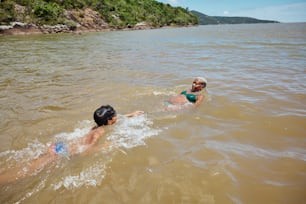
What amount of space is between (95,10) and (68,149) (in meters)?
62.5

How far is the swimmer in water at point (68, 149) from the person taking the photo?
A: 330 cm

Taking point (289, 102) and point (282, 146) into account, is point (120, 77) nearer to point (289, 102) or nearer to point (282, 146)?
point (289, 102)

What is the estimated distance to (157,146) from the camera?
12.8 feet

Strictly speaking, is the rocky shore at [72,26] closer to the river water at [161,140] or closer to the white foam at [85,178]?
the river water at [161,140]

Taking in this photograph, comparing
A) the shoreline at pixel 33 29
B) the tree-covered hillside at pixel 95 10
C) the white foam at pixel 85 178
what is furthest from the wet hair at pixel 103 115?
the tree-covered hillside at pixel 95 10

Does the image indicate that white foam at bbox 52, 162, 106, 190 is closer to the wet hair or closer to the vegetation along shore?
the wet hair

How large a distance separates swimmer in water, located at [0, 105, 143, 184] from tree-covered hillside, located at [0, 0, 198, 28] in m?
39.2

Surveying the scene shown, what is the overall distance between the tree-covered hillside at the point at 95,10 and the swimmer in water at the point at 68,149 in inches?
1543

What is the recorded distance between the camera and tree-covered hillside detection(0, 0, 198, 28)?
39.0 m

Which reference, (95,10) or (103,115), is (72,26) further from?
(103,115)

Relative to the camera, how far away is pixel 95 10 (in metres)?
59.8

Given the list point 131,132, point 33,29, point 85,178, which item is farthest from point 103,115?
point 33,29

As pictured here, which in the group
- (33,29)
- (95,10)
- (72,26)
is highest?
(95,10)

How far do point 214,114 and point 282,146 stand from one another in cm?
Result: 164
